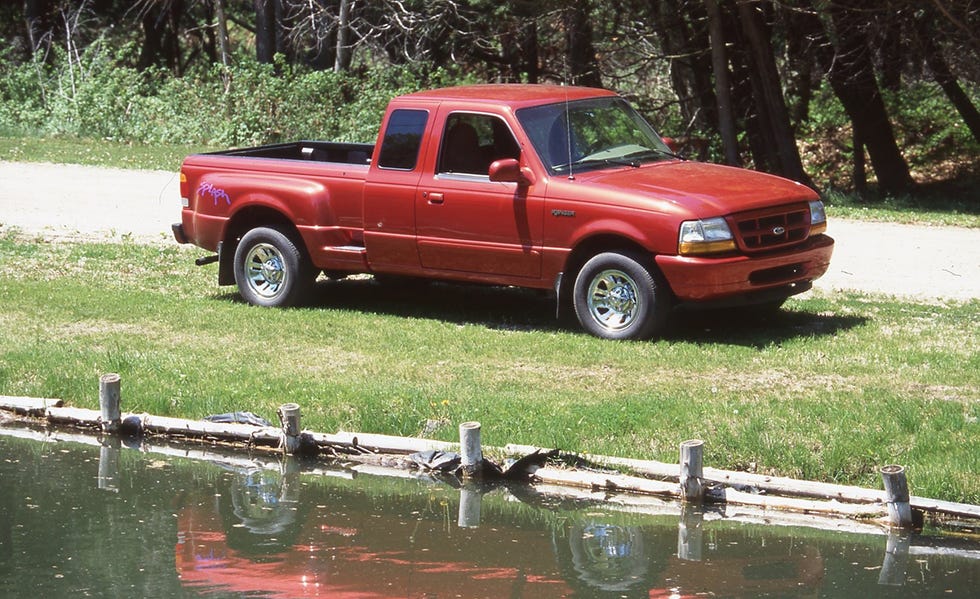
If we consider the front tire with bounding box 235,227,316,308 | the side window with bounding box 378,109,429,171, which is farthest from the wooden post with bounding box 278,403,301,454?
the front tire with bounding box 235,227,316,308

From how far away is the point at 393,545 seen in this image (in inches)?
307

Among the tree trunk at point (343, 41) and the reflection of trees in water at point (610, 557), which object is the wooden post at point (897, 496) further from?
the tree trunk at point (343, 41)

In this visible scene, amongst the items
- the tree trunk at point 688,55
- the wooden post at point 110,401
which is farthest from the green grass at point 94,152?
the wooden post at point 110,401

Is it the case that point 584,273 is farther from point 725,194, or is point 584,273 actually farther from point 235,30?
point 235,30

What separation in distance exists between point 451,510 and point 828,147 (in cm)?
1940

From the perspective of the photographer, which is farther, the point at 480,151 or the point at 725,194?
the point at 480,151

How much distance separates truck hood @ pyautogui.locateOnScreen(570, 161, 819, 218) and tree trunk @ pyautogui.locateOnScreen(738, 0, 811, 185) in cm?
1003

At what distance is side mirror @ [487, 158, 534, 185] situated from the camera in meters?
11.5

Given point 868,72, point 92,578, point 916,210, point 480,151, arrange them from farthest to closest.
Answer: point 868,72, point 916,210, point 480,151, point 92,578

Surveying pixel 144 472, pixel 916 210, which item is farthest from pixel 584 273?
pixel 916 210

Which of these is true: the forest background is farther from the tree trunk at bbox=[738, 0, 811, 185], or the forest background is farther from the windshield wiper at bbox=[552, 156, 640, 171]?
the windshield wiper at bbox=[552, 156, 640, 171]

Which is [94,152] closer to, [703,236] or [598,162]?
[598,162]

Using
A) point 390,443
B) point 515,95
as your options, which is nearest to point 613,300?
point 515,95

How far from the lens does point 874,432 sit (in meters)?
8.79
